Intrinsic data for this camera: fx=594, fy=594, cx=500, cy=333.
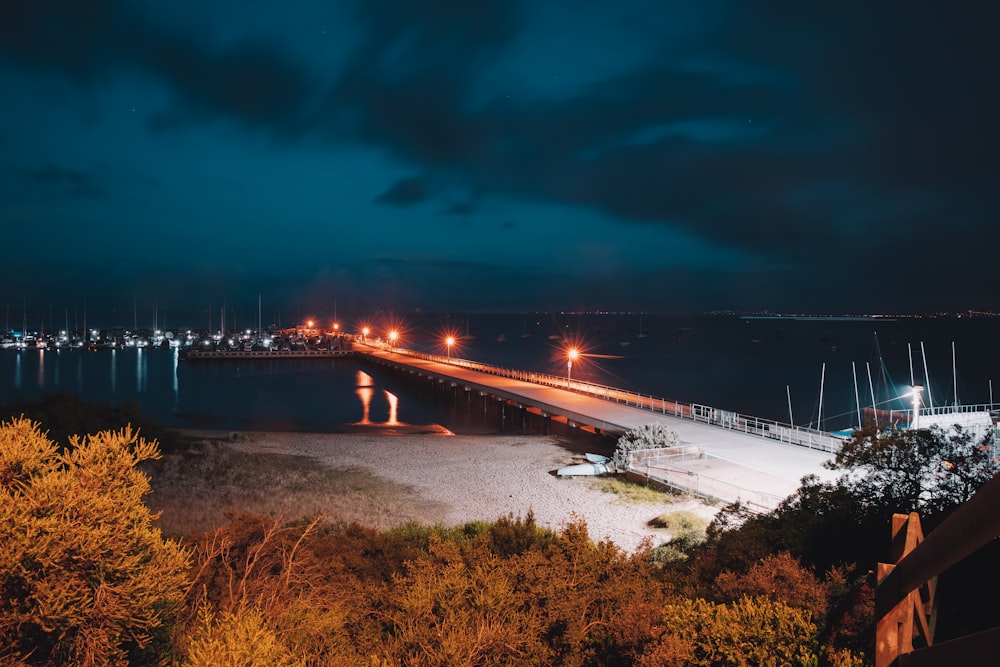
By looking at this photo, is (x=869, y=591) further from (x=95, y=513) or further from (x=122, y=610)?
(x=95, y=513)

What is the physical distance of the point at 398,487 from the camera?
1814 cm

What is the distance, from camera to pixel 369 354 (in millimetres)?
68750

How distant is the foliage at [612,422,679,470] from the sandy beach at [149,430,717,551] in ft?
4.59

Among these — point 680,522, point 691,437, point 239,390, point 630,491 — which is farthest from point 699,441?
point 239,390

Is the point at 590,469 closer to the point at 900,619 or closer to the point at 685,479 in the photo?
the point at 685,479

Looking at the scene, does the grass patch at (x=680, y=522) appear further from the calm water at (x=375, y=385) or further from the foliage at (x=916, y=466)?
the calm water at (x=375, y=385)

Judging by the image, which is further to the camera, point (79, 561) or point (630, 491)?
point (630, 491)

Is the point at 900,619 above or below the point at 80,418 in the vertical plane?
above

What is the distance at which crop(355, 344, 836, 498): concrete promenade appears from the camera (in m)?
15.6

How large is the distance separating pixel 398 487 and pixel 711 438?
1053 cm

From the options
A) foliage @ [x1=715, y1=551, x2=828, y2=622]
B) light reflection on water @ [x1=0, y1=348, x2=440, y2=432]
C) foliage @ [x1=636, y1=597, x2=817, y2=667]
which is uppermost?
foliage @ [x1=636, y1=597, x2=817, y2=667]

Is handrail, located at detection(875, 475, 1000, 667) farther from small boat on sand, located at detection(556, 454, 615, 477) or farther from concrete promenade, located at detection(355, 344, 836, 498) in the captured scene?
small boat on sand, located at detection(556, 454, 615, 477)

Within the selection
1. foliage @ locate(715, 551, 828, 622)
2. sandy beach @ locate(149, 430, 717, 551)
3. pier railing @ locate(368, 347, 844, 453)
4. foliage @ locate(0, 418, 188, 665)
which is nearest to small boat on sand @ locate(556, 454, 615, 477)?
sandy beach @ locate(149, 430, 717, 551)

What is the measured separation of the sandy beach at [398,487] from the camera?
14594 millimetres
